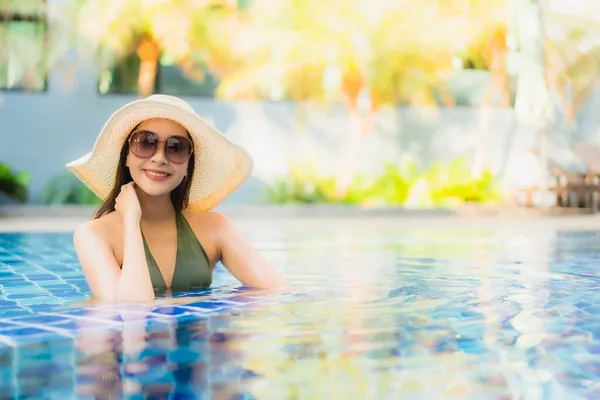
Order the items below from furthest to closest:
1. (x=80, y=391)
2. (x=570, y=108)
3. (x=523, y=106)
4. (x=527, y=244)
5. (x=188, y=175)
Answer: (x=570, y=108)
(x=523, y=106)
(x=527, y=244)
(x=188, y=175)
(x=80, y=391)

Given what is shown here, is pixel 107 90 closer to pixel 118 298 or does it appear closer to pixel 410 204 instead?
pixel 410 204

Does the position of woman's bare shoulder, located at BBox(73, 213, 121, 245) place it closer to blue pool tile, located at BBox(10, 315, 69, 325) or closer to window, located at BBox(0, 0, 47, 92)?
blue pool tile, located at BBox(10, 315, 69, 325)

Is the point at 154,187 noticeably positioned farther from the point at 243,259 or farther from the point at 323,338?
the point at 323,338

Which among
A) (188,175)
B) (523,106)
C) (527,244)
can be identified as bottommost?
(527,244)

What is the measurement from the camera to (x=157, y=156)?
3.91 meters

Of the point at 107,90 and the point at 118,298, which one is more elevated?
the point at 107,90

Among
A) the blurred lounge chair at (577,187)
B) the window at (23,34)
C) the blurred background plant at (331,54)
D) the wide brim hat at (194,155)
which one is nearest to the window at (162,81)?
the blurred background plant at (331,54)

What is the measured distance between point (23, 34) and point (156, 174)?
13935 millimetres

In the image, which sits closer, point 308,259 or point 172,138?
point 172,138

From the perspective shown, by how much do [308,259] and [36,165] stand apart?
1125 cm

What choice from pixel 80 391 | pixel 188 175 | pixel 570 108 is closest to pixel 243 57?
pixel 570 108

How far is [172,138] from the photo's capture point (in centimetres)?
396

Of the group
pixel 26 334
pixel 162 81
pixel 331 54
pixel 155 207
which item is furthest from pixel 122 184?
pixel 162 81

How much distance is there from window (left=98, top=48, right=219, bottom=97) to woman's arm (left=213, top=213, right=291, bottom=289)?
44.1ft
